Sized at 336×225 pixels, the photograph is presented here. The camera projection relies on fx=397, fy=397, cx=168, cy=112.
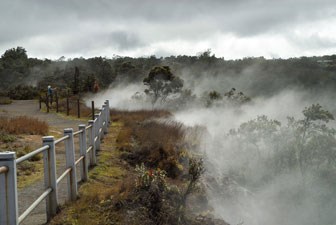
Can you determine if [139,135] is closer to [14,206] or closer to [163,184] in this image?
[163,184]

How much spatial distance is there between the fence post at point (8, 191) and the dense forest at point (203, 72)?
6036cm

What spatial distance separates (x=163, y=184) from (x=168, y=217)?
0.85m

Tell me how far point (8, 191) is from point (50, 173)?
5.61 feet

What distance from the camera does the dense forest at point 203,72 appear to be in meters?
75.4

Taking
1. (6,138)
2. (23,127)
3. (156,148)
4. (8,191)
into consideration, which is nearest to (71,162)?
(8,191)

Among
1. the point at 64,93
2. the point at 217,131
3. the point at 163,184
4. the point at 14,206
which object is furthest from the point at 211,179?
the point at 64,93

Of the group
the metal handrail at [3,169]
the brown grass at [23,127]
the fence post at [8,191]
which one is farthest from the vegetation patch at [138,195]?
the brown grass at [23,127]

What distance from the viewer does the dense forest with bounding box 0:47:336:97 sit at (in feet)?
247

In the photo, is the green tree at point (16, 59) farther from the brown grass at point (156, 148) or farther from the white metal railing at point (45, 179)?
the white metal railing at point (45, 179)

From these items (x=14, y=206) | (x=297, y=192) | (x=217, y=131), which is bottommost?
(x=297, y=192)

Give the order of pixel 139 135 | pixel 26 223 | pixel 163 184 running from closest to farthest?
pixel 26 223, pixel 163 184, pixel 139 135

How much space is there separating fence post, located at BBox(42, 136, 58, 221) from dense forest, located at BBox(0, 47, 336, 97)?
192 ft

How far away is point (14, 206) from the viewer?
434 centimetres

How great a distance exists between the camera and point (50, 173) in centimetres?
598
